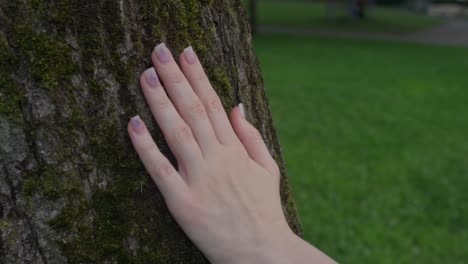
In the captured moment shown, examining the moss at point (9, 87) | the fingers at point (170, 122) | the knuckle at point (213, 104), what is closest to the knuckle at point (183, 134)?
the fingers at point (170, 122)

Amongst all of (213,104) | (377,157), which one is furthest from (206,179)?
(377,157)

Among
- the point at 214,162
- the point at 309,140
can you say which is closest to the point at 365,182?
the point at 309,140

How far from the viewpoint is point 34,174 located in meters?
1.42

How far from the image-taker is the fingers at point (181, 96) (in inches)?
60.8

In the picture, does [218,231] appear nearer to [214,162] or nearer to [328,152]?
[214,162]

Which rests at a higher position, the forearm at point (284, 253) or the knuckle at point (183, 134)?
the knuckle at point (183, 134)

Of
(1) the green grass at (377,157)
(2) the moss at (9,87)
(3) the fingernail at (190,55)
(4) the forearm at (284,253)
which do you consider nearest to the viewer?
(2) the moss at (9,87)

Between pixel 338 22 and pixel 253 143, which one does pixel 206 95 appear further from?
pixel 338 22

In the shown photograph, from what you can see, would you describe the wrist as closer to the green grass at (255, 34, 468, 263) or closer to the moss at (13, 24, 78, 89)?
the moss at (13, 24, 78, 89)

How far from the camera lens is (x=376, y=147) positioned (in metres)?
6.93

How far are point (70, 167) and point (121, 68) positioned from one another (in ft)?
0.92

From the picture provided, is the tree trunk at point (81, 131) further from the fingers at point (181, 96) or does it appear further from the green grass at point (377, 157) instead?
the green grass at point (377, 157)

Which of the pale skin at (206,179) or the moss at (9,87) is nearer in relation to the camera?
the moss at (9,87)

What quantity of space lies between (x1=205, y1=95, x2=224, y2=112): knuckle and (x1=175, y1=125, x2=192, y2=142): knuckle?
0.11 meters
